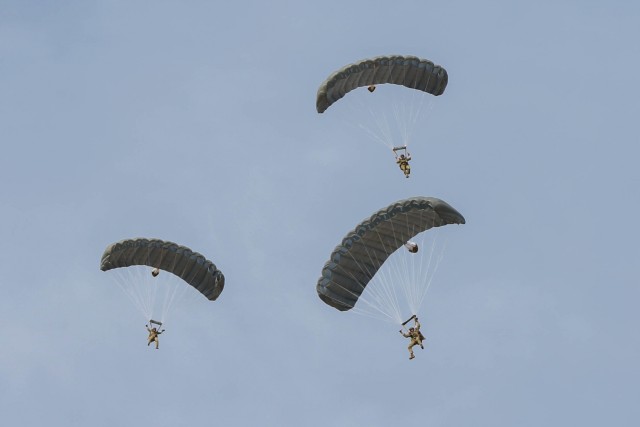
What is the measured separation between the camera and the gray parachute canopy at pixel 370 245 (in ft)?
117

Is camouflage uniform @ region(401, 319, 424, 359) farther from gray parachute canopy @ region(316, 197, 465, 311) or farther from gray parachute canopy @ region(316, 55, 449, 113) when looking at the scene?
gray parachute canopy @ region(316, 55, 449, 113)

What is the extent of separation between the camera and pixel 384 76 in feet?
139

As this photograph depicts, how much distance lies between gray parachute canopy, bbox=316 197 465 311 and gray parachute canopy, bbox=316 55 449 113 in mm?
6292

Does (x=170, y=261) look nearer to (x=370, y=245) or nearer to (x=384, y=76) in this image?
(x=370, y=245)

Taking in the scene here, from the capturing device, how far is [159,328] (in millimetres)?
41375

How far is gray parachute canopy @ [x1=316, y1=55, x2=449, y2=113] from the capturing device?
41.4 meters

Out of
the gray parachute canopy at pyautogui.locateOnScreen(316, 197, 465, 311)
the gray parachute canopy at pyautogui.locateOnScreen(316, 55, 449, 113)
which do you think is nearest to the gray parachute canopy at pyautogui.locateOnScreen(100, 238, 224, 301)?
the gray parachute canopy at pyautogui.locateOnScreen(316, 197, 465, 311)

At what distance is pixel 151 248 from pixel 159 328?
10.7ft

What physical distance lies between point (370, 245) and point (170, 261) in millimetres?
6714

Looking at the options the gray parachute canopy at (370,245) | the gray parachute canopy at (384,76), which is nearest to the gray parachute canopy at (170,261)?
the gray parachute canopy at (370,245)

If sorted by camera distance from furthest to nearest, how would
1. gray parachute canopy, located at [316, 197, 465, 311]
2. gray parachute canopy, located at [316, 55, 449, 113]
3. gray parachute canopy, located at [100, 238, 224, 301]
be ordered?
gray parachute canopy, located at [316, 55, 449, 113]
gray parachute canopy, located at [100, 238, 224, 301]
gray parachute canopy, located at [316, 197, 465, 311]

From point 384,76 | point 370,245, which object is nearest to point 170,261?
point 370,245

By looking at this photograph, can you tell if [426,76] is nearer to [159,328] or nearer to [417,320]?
[417,320]

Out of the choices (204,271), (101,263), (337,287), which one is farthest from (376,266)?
(101,263)
